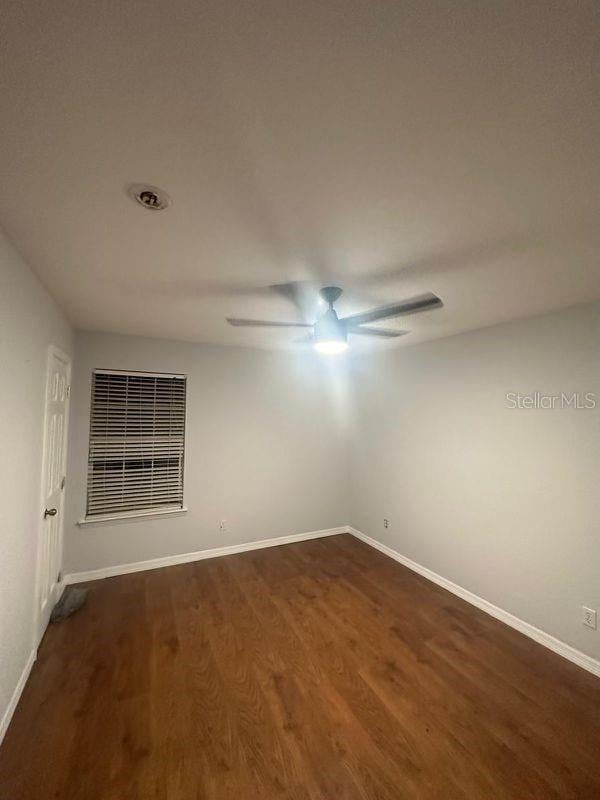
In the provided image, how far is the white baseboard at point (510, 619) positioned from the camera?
211 cm

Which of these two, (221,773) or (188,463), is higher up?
(188,463)

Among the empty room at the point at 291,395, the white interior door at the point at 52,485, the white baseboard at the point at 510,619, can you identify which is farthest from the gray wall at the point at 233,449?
the white baseboard at the point at 510,619

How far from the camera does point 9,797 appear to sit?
1.34 meters

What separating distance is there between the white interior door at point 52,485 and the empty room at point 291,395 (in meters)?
0.06

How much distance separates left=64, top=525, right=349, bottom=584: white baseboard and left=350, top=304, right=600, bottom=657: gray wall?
3.15 ft

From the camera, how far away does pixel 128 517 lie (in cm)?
321

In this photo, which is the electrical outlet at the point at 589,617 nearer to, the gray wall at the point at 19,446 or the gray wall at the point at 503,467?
the gray wall at the point at 503,467

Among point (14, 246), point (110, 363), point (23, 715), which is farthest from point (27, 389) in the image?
point (23, 715)

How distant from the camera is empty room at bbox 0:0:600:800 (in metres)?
0.76

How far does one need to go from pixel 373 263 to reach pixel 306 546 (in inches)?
134

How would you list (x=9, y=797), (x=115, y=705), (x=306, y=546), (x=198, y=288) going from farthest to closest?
(x=306, y=546) → (x=198, y=288) → (x=115, y=705) → (x=9, y=797)

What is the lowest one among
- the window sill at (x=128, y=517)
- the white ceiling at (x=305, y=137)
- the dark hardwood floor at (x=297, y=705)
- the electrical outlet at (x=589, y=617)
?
the dark hardwood floor at (x=297, y=705)

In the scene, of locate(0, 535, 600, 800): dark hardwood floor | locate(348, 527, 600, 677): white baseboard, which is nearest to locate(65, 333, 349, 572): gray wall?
locate(0, 535, 600, 800): dark hardwood floor

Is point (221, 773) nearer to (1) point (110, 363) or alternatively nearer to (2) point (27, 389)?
(2) point (27, 389)
